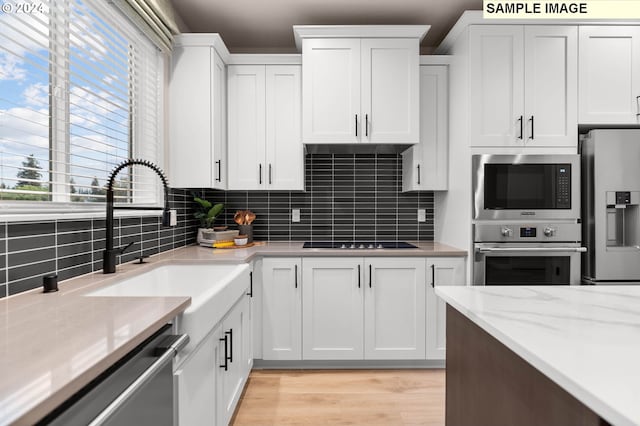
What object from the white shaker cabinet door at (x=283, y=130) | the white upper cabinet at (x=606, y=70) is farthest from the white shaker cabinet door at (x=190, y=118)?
the white upper cabinet at (x=606, y=70)

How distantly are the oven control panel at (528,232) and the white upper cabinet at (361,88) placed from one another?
81 cm

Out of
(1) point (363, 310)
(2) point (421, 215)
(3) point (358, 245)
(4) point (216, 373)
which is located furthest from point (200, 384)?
(2) point (421, 215)

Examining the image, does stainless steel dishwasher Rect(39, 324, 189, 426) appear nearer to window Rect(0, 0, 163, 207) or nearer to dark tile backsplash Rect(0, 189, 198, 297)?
dark tile backsplash Rect(0, 189, 198, 297)

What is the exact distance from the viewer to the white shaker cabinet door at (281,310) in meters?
2.68

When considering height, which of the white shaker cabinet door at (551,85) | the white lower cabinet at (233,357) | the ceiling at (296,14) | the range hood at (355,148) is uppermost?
the ceiling at (296,14)

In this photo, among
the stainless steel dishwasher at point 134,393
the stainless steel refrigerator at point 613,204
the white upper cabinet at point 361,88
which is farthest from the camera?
the white upper cabinet at point 361,88

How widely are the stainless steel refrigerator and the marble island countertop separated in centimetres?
136

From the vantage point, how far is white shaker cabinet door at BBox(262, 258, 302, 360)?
105 inches

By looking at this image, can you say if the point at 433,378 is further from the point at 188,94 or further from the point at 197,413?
the point at 188,94

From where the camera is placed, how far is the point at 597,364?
2.20ft

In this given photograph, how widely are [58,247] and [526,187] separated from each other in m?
2.63

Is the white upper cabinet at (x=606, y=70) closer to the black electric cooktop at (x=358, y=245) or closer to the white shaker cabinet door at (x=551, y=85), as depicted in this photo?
the white shaker cabinet door at (x=551, y=85)

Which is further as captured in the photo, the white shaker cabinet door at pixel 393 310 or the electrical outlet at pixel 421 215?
the electrical outlet at pixel 421 215

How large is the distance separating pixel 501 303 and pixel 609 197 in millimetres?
1881
